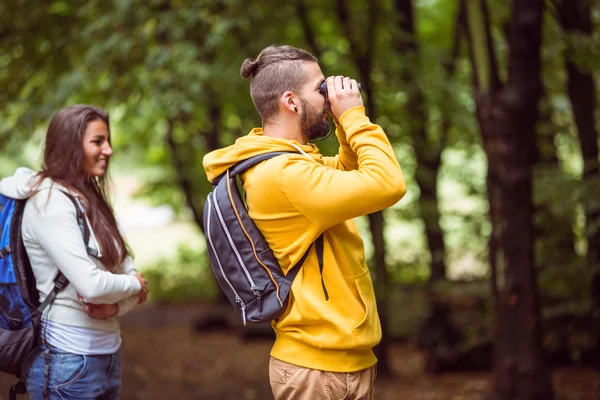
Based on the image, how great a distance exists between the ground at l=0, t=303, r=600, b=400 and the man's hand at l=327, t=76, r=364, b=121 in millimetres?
4692

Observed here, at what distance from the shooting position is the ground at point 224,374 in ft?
25.2

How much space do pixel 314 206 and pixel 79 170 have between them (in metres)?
1.30

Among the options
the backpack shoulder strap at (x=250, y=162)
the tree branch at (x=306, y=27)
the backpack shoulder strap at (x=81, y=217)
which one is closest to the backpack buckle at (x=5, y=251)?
the backpack shoulder strap at (x=81, y=217)

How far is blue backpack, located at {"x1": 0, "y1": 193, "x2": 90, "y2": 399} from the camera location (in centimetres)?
298

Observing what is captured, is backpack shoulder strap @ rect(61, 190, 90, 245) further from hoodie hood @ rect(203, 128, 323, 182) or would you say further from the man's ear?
the man's ear

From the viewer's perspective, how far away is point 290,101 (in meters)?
2.55

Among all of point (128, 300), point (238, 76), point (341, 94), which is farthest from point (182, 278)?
point (341, 94)

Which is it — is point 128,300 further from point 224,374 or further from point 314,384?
point 224,374

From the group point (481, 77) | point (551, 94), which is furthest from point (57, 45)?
point (551, 94)

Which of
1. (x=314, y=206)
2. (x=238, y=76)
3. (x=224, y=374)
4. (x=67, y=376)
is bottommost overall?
(x=224, y=374)

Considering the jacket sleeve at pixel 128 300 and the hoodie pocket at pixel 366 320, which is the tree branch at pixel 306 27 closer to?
the jacket sleeve at pixel 128 300

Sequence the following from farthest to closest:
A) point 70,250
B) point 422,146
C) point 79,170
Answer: point 422,146 < point 79,170 < point 70,250

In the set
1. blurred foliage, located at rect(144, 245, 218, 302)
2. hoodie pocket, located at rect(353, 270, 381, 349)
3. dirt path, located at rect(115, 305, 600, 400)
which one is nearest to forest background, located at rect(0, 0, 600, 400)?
dirt path, located at rect(115, 305, 600, 400)

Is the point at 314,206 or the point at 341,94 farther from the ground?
the point at 341,94
